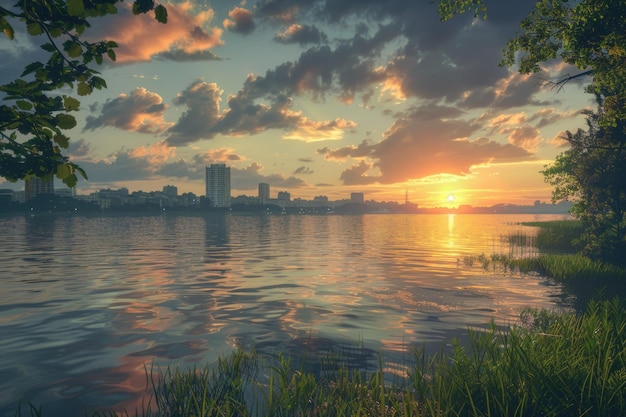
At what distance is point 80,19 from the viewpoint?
4.77 metres

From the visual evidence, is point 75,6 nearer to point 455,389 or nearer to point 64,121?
point 64,121

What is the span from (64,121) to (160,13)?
4.95 ft

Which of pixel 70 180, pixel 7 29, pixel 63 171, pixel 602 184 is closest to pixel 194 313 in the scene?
pixel 70 180

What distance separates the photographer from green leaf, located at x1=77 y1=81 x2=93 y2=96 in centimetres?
507

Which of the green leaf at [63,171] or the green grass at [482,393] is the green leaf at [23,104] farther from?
the green grass at [482,393]

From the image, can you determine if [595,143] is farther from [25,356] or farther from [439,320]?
[25,356]

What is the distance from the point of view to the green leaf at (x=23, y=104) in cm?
454

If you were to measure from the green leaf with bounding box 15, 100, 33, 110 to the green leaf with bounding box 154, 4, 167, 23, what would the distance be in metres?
1.58

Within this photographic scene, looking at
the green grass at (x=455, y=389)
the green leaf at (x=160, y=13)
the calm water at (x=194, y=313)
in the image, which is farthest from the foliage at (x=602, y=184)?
the green leaf at (x=160, y=13)

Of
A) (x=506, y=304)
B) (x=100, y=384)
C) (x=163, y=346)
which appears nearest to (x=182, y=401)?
(x=100, y=384)

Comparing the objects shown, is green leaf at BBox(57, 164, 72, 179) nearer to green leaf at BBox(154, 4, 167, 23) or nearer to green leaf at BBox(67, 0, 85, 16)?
green leaf at BBox(67, 0, 85, 16)

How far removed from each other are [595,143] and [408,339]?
26.7 m

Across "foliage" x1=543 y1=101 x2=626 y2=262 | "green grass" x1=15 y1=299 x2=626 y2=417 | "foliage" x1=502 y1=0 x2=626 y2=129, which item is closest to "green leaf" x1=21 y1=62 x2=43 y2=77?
"green grass" x1=15 y1=299 x2=626 y2=417

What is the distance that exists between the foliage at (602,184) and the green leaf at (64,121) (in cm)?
3271
